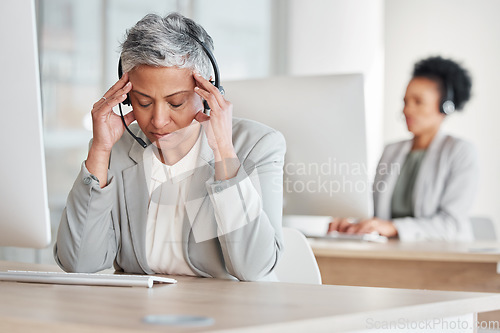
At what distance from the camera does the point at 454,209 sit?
3.02 m

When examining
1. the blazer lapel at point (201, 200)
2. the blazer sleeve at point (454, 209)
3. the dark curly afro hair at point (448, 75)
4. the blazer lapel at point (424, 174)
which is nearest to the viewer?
the blazer lapel at point (201, 200)

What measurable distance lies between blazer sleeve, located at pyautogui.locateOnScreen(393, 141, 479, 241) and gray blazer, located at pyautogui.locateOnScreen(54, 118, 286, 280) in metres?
1.42

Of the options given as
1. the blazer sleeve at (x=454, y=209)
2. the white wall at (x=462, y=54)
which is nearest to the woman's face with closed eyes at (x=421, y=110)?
the blazer sleeve at (x=454, y=209)

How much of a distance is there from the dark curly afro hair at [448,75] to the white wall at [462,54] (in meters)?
1.57

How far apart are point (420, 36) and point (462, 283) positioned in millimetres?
3622

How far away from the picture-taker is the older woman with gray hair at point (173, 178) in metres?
1.40

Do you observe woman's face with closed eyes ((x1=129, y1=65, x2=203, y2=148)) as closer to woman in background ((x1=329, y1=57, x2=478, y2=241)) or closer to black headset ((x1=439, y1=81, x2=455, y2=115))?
woman in background ((x1=329, y1=57, x2=478, y2=241))

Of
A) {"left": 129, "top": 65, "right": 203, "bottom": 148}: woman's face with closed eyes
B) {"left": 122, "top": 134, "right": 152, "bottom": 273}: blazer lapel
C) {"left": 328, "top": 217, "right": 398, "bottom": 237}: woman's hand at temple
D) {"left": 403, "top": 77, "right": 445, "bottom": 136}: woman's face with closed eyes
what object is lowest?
{"left": 328, "top": 217, "right": 398, "bottom": 237}: woman's hand at temple

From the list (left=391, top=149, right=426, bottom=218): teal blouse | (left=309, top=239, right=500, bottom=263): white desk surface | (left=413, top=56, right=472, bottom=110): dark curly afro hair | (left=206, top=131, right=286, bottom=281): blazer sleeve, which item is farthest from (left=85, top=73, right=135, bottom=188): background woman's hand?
(left=413, top=56, right=472, bottom=110): dark curly afro hair

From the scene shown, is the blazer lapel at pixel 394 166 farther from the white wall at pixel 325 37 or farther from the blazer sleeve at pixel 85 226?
the blazer sleeve at pixel 85 226

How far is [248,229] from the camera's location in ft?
4.53

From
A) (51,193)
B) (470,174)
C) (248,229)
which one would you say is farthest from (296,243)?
(51,193)

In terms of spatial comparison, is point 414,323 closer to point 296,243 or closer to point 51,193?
point 296,243

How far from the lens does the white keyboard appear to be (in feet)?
3.97
